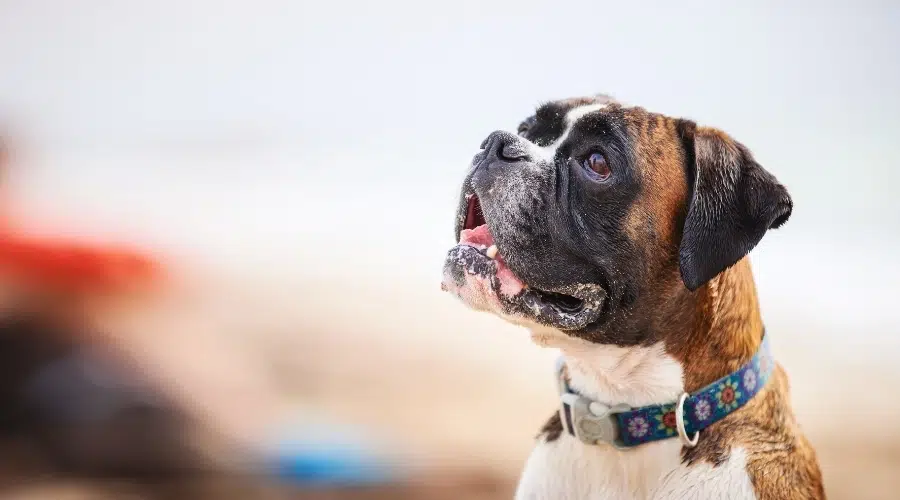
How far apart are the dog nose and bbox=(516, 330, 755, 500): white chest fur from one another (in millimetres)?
406

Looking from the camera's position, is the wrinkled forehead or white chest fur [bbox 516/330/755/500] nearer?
white chest fur [bbox 516/330/755/500]

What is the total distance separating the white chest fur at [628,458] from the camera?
6.55ft

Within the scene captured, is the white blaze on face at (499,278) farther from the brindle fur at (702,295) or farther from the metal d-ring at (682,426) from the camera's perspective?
the metal d-ring at (682,426)

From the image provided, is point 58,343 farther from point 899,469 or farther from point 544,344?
point 899,469

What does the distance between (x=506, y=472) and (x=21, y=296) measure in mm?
2088

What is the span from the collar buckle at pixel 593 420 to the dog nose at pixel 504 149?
592 millimetres

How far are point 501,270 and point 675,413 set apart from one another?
20.1 inches

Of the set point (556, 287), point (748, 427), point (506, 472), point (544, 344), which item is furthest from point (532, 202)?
point (506, 472)

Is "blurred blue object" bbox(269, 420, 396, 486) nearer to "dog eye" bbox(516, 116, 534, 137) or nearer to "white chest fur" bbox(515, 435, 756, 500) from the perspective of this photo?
"white chest fur" bbox(515, 435, 756, 500)

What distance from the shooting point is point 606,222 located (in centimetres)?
203

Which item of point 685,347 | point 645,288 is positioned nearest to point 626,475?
point 685,347

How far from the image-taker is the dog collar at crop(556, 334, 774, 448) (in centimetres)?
202

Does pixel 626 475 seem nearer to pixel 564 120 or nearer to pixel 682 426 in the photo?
pixel 682 426

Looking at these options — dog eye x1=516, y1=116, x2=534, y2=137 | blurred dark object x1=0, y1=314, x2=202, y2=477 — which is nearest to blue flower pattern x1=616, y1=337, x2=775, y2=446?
dog eye x1=516, y1=116, x2=534, y2=137
